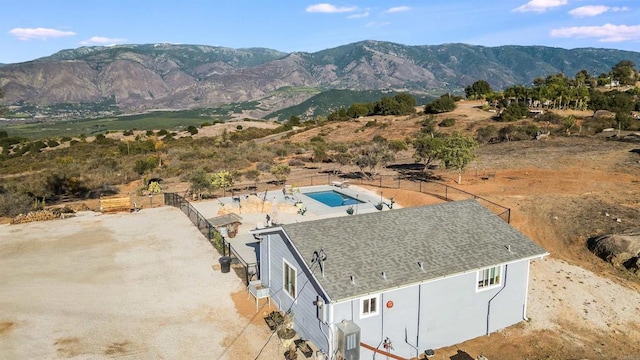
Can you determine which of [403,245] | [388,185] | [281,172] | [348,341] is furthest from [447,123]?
[348,341]

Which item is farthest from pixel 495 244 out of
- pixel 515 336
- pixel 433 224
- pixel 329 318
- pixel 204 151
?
pixel 204 151

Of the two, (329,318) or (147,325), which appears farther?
(147,325)

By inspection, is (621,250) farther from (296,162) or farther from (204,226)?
(296,162)

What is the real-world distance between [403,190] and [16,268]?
25.8m

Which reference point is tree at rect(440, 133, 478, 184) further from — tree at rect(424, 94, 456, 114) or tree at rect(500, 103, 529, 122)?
tree at rect(424, 94, 456, 114)

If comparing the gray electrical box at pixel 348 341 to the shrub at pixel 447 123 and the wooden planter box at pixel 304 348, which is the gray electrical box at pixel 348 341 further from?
the shrub at pixel 447 123

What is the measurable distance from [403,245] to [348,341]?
168 inches

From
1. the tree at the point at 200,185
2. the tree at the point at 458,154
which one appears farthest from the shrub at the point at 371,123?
the tree at the point at 200,185

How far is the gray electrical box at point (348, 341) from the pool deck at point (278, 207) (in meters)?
12.2

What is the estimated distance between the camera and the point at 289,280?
16.0 metres

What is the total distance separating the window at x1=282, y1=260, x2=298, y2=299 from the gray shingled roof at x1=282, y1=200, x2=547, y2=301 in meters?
1.41

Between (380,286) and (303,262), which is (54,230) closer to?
(303,262)

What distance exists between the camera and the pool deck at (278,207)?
2834 centimetres

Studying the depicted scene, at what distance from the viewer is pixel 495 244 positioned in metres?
16.8
